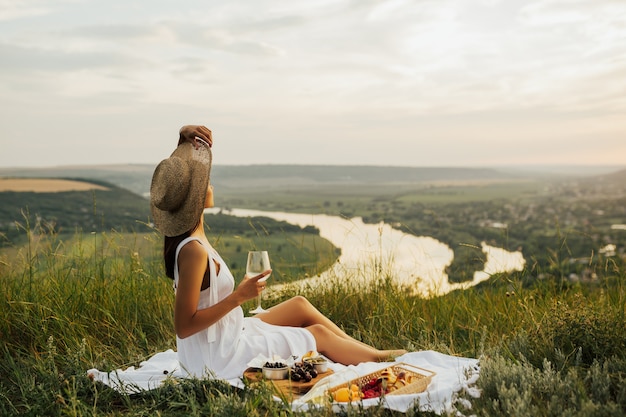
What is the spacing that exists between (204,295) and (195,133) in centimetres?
117

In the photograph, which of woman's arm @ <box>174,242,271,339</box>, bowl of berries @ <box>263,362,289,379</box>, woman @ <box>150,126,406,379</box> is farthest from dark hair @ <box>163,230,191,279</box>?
bowl of berries @ <box>263,362,289,379</box>

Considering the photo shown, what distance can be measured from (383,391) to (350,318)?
2855 millimetres

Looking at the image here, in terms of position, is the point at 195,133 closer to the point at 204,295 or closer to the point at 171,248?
the point at 171,248

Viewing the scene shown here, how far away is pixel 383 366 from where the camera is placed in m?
4.29

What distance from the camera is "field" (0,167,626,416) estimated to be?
12.3 ft

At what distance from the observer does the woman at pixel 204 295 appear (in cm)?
403

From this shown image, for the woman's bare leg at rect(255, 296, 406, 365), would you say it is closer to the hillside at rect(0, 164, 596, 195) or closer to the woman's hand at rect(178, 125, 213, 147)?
the woman's hand at rect(178, 125, 213, 147)

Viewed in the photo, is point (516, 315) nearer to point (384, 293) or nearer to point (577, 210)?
point (384, 293)

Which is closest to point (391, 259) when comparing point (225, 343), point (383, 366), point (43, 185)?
point (383, 366)

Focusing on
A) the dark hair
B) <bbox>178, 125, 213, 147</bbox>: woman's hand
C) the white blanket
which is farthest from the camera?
<bbox>178, 125, 213, 147</bbox>: woman's hand

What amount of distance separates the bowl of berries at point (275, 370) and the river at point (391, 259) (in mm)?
2621

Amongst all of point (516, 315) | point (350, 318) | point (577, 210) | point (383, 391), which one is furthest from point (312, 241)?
point (577, 210)

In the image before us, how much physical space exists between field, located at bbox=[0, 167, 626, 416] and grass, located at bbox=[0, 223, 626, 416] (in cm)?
1

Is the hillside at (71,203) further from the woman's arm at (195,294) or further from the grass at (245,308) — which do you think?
the woman's arm at (195,294)
